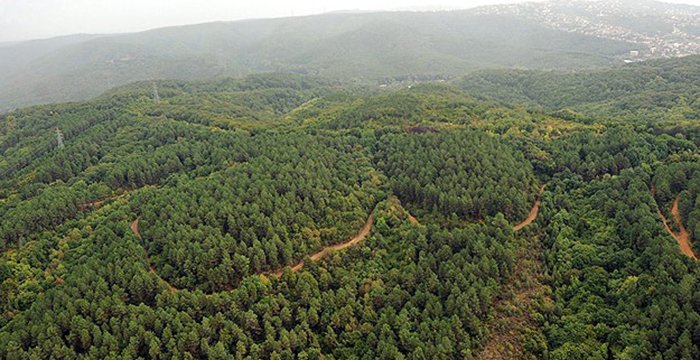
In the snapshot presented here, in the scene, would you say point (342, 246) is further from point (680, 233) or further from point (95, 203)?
point (680, 233)

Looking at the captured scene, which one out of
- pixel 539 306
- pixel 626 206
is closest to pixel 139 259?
pixel 539 306

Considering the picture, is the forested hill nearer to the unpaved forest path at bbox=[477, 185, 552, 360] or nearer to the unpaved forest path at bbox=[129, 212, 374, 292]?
the unpaved forest path at bbox=[477, 185, 552, 360]

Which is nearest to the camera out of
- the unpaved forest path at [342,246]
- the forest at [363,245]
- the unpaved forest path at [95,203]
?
the forest at [363,245]

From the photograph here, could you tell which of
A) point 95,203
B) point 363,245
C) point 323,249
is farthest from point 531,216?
point 95,203

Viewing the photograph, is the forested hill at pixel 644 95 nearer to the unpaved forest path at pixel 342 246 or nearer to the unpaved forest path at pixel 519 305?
the unpaved forest path at pixel 519 305

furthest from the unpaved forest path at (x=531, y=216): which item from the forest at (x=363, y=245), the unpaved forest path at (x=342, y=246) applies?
the unpaved forest path at (x=342, y=246)
